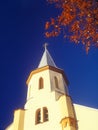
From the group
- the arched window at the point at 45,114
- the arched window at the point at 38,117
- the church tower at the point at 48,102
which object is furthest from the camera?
the arched window at the point at 38,117

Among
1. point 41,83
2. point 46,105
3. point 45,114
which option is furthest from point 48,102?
point 41,83

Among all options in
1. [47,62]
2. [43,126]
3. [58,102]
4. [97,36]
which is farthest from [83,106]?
[97,36]

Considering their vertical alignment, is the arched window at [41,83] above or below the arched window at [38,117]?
above

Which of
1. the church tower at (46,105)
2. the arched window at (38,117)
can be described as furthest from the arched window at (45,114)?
the arched window at (38,117)

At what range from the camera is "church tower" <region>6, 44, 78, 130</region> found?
69.1 ft

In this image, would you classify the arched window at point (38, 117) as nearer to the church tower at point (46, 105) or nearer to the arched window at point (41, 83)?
the church tower at point (46, 105)

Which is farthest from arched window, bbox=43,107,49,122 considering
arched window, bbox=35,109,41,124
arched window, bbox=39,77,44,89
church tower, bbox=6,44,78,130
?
arched window, bbox=39,77,44,89

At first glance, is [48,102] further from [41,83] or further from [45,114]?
[41,83]

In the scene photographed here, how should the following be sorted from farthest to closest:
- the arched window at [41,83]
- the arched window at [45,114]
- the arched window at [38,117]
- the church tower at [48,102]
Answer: the arched window at [41,83] < the arched window at [38,117] < the arched window at [45,114] < the church tower at [48,102]

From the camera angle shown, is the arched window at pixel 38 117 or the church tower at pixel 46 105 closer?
the church tower at pixel 46 105

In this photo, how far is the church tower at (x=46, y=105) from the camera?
2105cm

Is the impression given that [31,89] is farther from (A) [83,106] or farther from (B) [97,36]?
(B) [97,36]

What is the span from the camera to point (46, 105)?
2388 cm

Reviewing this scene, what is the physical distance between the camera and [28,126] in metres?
22.2
